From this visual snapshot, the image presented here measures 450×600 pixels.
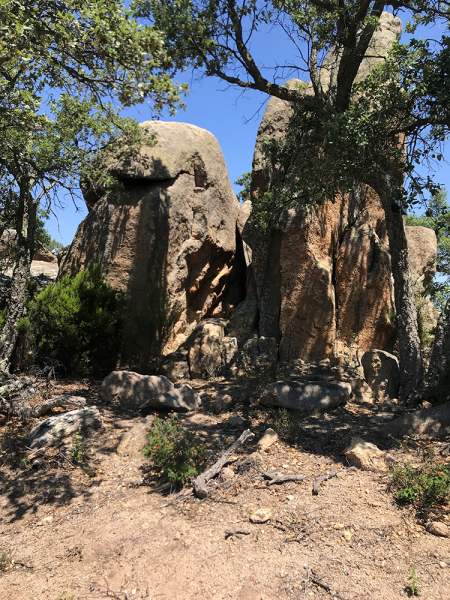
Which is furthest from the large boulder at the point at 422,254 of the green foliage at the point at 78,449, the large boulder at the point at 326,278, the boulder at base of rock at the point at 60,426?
the green foliage at the point at 78,449

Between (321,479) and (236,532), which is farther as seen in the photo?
(321,479)

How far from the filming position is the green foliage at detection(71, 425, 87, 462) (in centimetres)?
566

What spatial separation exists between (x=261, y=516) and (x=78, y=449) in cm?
270

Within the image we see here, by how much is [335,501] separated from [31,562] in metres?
2.95

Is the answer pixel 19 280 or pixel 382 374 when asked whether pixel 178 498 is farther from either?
pixel 382 374

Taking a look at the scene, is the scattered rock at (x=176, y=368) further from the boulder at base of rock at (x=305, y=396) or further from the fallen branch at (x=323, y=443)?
the fallen branch at (x=323, y=443)

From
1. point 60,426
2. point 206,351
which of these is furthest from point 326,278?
point 60,426

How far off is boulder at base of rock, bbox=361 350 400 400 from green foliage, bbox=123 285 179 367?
4.98m

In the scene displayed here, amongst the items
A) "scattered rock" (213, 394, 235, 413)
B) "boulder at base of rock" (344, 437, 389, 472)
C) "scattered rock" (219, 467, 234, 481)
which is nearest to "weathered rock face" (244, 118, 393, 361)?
"scattered rock" (213, 394, 235, 413)

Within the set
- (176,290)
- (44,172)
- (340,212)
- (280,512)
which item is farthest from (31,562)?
(340,212)

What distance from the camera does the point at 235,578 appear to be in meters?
3.56

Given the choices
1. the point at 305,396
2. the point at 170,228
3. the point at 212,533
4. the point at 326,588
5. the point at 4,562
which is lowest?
the point at 4,562

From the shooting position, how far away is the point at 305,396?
715 centimetres

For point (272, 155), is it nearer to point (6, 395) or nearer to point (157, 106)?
point (157, 106)
